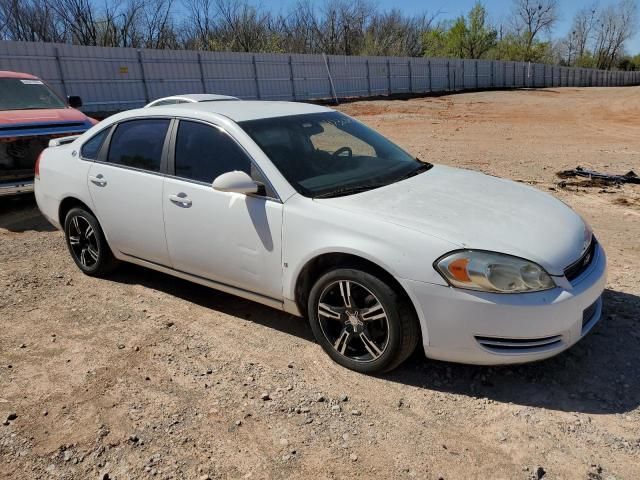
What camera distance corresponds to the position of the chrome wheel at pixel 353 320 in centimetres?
315

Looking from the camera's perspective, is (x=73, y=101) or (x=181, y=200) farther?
(x=73, y=101)

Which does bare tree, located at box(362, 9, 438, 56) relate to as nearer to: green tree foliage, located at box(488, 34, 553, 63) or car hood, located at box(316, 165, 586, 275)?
green tree foliage, located at box(488, 34, 553, 63)

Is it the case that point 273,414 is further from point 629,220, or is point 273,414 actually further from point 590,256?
point 629,220

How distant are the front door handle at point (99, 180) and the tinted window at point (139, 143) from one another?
0.15m

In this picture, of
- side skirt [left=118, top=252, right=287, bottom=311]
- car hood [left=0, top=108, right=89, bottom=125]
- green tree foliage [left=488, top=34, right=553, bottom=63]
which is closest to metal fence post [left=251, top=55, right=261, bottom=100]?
car hood [left=0, top=108, right=89, bottom=125]

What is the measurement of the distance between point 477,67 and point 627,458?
45.9 m

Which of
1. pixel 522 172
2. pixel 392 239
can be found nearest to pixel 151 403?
pixel 392 239

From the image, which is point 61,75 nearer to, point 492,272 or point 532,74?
point 492,272

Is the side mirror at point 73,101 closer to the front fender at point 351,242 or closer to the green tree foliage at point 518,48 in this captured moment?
the front fender at point 351,242

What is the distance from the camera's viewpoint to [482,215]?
3227mm

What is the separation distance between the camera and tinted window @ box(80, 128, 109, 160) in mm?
4652

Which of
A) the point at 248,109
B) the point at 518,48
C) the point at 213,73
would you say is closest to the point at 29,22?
the point at 213,73

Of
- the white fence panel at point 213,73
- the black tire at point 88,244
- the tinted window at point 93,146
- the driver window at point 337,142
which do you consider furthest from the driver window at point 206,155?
the white fence panel at point 213,73

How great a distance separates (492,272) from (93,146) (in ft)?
11.8
